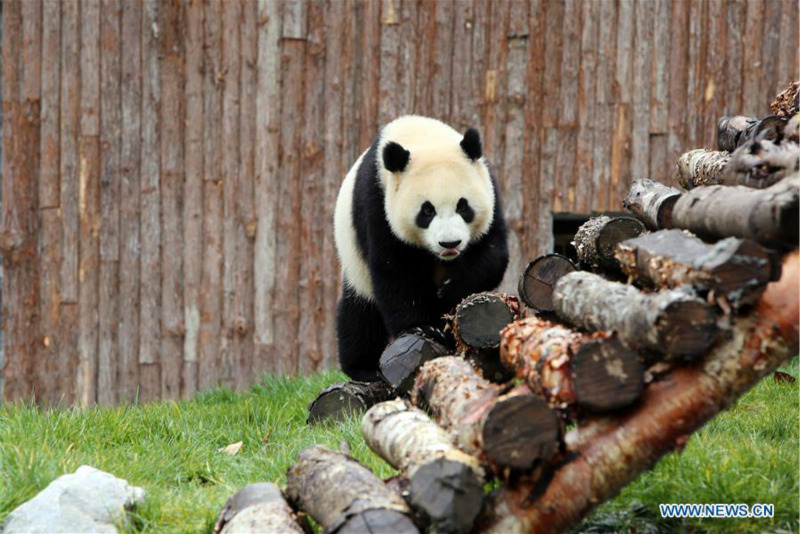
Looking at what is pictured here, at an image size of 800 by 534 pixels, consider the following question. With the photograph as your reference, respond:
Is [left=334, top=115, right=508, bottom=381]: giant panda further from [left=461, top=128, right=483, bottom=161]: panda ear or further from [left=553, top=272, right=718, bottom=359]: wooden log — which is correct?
[left=553, top=272, right=718, bottom=359]: wooden log

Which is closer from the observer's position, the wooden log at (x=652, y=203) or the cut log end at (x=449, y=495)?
the cut log end at (x=449, y=495)

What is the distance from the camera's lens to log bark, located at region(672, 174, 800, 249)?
3092 millimetres

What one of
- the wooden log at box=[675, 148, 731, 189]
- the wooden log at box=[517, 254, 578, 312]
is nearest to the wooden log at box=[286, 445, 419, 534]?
the wooden log at box=[517, 254, 578, 312]

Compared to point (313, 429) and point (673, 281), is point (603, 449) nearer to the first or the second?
point (673, 281)

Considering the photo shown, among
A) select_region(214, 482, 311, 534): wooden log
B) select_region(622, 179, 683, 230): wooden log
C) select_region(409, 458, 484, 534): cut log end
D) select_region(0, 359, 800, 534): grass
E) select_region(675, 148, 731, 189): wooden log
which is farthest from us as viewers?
select_region(675, 148, 731, 189): wooden log

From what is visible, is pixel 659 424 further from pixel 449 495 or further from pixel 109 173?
pixel 109 173

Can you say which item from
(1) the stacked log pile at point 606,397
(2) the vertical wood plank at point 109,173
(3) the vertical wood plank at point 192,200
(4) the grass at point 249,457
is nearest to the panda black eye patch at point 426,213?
(4) the grass at point 249,457

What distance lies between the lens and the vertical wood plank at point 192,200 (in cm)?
772

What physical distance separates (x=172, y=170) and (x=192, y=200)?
0.96 feet

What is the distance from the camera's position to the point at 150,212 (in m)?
7.75

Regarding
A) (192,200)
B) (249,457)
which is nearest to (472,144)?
(249,457)

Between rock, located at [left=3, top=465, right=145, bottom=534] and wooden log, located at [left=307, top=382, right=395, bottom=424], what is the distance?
66.0 inches

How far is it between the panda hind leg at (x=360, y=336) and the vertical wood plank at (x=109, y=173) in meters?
2.74

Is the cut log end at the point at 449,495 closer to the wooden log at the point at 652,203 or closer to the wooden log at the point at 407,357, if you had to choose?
the wooden log at the point at 407,357
